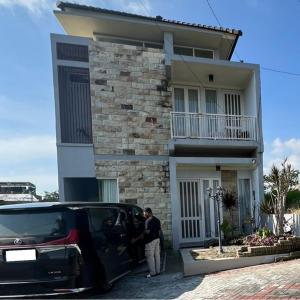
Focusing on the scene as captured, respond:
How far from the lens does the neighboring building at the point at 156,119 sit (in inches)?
461

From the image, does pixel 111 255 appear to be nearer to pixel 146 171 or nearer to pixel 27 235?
pixel 27 235

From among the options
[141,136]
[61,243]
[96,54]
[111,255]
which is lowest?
[111,255]

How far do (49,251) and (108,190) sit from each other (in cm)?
655

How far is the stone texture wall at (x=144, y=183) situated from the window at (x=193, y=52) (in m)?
4.87

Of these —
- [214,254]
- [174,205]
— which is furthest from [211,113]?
[214,254]

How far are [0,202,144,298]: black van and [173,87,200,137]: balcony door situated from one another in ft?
25.5

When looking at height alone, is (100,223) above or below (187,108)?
below

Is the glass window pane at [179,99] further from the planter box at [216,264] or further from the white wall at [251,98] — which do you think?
the planter box at [216,264]

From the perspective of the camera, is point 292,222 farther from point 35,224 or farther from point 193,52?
point 35,224

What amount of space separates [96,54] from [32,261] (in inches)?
326

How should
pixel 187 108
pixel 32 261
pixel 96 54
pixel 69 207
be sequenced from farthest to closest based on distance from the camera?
pixel 187 108 < pixel 96 54 < pixel 69 207 < pixel 32 261

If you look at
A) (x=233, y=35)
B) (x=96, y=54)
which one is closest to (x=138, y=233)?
(x=96, y=54)

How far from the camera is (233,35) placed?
14219mm

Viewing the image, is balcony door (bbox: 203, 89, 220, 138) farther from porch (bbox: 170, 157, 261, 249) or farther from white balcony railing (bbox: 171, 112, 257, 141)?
porch (bbox: 170, 157, 261, 249)
